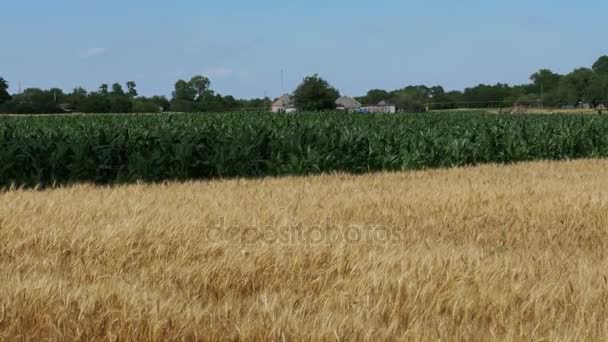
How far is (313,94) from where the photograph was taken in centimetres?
9144

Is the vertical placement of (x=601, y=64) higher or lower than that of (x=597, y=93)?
higher

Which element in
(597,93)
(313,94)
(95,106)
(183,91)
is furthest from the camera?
(183,91)

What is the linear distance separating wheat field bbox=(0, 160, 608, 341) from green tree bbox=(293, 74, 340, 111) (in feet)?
273

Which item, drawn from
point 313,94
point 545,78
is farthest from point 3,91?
point 545,78

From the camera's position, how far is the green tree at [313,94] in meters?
91.0

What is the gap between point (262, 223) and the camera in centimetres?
630

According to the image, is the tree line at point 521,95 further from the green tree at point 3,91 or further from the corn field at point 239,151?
the corn field at point 239,151

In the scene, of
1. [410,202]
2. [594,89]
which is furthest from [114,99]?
[410,202]

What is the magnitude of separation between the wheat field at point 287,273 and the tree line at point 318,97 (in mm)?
76153

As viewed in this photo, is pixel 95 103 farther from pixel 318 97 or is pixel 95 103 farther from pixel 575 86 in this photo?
pixel 575 86

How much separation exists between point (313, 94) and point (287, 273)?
287 ft

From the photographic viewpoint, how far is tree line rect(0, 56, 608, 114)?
87169mm

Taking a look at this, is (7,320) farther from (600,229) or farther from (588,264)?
(600,229)
